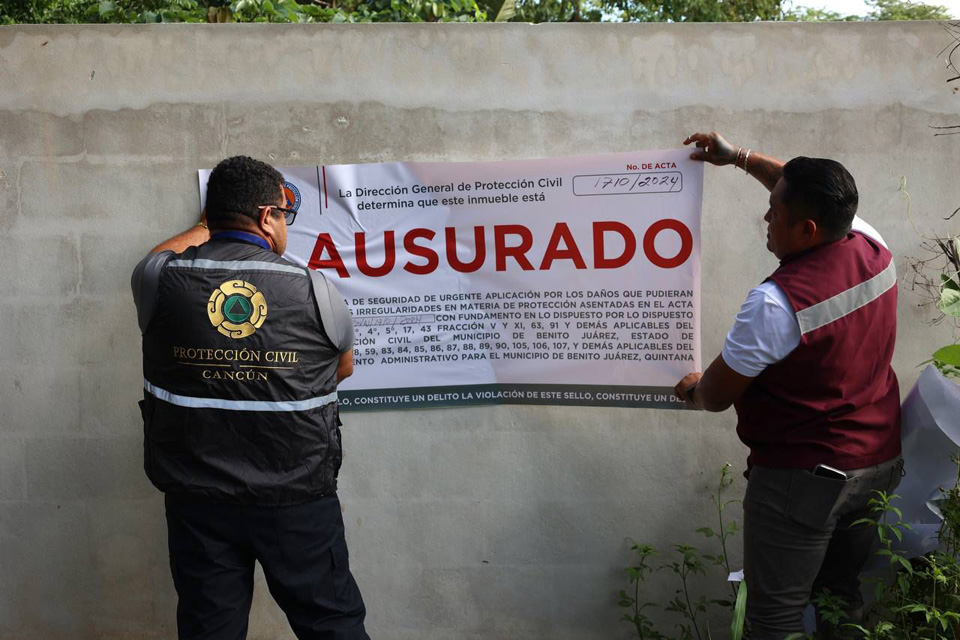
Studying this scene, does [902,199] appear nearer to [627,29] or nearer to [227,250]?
[627,29]

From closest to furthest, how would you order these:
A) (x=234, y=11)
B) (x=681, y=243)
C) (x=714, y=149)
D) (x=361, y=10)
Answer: (x=714, y=149), (x=681, y=243), (x=234, y=11), (x=361, y=10)

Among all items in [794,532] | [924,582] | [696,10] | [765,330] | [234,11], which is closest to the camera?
[765,330]

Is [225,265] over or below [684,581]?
over

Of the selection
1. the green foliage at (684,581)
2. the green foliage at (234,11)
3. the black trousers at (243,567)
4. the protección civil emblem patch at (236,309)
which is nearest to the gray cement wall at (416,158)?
the green foliage at (684,581)

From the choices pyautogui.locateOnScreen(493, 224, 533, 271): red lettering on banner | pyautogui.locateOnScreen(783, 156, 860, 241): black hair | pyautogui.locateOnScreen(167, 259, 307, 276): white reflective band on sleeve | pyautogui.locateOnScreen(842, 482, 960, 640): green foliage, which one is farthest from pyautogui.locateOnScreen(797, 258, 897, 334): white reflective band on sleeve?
pyautogui.locateOnScreen(167, 259, 307, 276): white reflective band on sleeve

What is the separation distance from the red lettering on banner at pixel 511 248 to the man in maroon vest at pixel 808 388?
0.95m

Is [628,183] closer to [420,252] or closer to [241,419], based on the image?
[420,252]

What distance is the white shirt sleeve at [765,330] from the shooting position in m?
2.40

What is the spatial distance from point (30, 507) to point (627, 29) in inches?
120

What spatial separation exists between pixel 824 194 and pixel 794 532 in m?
1.00

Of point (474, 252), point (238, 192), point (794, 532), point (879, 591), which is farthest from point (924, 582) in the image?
point (238, 192)

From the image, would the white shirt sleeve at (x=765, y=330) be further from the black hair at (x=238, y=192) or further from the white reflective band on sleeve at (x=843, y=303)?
the black hair at (x=238, y=192)

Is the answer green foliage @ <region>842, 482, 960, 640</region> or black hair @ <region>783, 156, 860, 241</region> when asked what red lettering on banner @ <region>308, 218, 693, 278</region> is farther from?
green foliage @ <region>842, 482, 960, 640</region>

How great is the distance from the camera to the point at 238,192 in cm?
254
